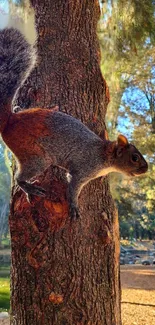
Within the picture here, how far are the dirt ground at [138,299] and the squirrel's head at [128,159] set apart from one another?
13.2 feet

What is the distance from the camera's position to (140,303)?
6000mm

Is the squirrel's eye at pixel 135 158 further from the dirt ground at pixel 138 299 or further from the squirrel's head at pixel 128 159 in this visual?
the dirt ground at pixel 138 299

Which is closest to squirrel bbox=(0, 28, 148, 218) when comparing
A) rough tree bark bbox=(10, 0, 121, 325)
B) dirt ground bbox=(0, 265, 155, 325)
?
rough tree bark bbox=(10, 0, 121, 325)

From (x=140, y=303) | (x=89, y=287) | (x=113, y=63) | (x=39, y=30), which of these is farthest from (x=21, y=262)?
(x=140, y=303)

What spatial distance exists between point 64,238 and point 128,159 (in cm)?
50

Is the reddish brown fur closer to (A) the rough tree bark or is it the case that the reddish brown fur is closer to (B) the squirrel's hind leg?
(B) the squirrel's hind leg

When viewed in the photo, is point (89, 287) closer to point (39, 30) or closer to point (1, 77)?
point (1, 77)

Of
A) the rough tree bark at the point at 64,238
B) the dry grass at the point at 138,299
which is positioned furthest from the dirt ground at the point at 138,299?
the rough tree bark at the point at 64,238

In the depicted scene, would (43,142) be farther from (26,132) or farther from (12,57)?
(12,57)

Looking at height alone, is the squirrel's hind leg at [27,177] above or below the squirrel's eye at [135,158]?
below

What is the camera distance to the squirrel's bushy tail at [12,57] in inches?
41.8

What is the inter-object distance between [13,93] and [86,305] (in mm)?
973

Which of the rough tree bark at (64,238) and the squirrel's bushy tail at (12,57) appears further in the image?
the rough tree bark at (64,238)

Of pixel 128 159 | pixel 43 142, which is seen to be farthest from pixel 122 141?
pixel 43 142
